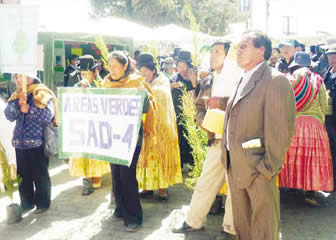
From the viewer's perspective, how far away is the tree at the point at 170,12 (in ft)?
90.8

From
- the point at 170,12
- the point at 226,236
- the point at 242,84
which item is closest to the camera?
the point at 242,84

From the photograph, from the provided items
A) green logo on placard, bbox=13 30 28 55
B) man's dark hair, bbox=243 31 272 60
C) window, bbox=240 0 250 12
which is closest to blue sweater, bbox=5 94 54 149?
green logo on placard, bbox=13 30 28 55

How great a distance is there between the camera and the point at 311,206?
4.96m

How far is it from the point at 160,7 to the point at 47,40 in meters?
19.8

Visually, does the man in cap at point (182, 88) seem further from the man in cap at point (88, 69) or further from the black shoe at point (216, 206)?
the black shoe at point (216, 206)

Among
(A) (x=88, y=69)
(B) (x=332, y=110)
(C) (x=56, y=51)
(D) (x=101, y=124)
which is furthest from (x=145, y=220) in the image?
(C) (x=56, y=51)

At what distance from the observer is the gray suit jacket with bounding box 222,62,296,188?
9.14ft

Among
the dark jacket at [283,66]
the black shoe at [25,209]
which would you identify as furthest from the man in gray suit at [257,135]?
the dark jacket at [283,66]

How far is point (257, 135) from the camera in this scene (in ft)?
9.54

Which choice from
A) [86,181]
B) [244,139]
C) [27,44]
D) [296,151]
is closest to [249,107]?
[244,139]

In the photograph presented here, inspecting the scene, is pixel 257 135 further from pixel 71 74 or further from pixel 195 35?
pixel 71 74

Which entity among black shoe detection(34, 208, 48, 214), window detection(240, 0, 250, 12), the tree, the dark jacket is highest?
window detection(240, 0, 250, 12)

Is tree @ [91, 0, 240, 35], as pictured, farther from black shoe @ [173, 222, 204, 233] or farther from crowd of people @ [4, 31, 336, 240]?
black shoe @ [173, 222, 204, 233]

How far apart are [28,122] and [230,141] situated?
263cm
